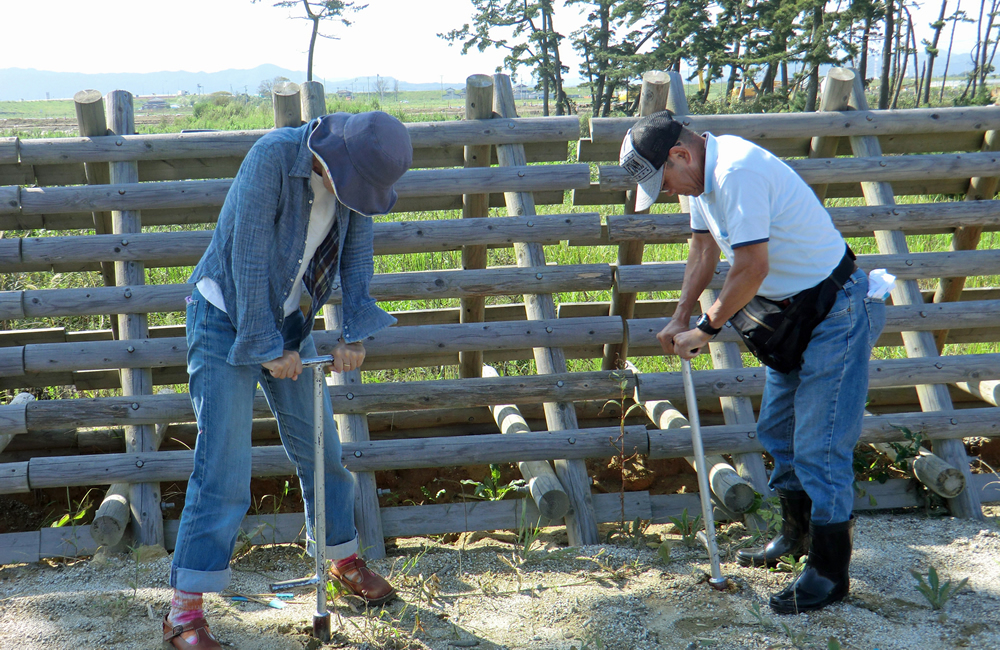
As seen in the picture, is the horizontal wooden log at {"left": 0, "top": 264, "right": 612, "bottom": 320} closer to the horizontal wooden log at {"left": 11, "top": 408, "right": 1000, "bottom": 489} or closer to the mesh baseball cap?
the horizontal wooden log at {"left": 11, "top": 408, "right": 1000, "bottom": 489}

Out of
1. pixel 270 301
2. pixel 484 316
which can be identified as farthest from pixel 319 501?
pixel 484 316

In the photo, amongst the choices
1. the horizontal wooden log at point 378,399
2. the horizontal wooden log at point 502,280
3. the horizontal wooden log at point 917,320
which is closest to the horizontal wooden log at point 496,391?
the horizontal wooden log at point 378,399

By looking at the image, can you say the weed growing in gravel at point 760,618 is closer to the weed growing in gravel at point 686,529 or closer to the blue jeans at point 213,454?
the weed growing in gravel at point 686,529

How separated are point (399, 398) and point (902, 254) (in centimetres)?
322

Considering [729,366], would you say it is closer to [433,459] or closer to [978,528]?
[978,528]

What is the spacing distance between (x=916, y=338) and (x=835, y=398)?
2015 mm

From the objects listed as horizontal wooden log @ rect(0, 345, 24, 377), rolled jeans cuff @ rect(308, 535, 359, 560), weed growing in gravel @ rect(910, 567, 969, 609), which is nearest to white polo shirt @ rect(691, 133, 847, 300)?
weed growing in gravel @ rect(910, 567, 969, 609)

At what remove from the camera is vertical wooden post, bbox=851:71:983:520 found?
12.9 ft

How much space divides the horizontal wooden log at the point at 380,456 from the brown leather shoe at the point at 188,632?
3.86 ft

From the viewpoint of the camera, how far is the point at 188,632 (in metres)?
2.63

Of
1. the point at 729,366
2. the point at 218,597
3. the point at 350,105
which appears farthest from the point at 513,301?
the point at 350,105

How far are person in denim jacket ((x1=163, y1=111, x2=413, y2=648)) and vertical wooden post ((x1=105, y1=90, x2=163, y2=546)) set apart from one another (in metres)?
1.13

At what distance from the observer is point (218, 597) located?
10.3 feet

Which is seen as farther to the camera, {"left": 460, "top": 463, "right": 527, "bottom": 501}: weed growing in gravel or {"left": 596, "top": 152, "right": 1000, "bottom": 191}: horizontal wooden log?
{"left": 596, "top": 152, "right": 1000, "bottom": 191}: horizontal wooden log
